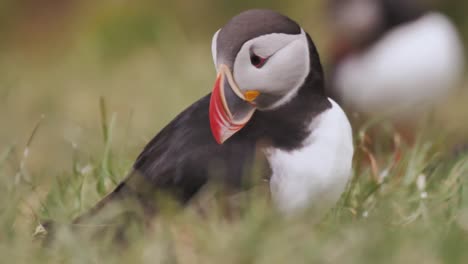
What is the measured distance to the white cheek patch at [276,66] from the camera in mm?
2463

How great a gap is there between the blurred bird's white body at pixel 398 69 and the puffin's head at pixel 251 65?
3039 millimetres

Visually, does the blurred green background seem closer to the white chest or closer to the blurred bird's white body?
the blurred bird's white body

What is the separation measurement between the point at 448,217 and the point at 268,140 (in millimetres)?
499

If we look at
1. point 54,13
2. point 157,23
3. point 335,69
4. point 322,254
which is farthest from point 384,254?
point 54,13

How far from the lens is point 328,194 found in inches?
97.9

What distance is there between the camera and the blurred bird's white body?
5559 millimetres

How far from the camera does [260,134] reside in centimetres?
254

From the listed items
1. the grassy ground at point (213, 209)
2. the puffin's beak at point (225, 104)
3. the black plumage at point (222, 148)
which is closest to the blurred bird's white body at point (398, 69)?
the grassy ground at point (213, 209)

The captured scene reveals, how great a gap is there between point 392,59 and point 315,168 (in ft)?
10.5

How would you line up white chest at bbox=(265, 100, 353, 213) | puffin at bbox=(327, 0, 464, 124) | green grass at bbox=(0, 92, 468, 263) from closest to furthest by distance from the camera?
green grass at bbox=(0, 92, 468, 263) → white chest at bbox=(265, 100, 353, 213) → puffin at bbox=(327, 0, 464, 124)

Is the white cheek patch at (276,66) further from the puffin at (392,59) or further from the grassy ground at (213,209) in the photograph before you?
the puffin at (392,59)

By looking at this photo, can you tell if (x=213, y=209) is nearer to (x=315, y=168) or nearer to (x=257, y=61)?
(x=315, y=168)

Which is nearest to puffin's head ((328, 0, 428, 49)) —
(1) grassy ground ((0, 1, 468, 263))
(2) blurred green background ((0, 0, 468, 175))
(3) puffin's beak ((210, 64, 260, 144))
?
(2) blurred green background ((0, 0, 468, 175))

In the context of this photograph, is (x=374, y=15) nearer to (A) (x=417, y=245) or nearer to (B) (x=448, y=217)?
(B) (x=448, y=217)
